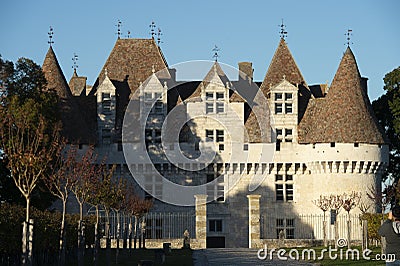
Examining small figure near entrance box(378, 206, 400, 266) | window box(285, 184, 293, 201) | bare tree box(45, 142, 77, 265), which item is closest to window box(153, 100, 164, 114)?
window box(285, 184, 293, 201)

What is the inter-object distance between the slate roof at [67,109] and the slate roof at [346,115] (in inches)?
489

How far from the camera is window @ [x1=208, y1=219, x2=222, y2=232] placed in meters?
53.0

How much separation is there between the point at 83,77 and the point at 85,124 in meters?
9.42

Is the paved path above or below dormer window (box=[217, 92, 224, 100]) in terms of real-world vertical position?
below

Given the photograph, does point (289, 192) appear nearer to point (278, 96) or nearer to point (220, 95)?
point (278, 96)

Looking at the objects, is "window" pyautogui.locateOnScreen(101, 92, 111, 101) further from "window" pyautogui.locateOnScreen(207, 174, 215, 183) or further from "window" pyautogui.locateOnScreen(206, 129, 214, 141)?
"window" pyautogui.locateOnScreen(207, 174, 215, 183)

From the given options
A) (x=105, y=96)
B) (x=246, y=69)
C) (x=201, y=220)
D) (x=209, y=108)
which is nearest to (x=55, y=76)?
(x=105, y=96)

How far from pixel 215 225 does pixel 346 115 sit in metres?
9.76

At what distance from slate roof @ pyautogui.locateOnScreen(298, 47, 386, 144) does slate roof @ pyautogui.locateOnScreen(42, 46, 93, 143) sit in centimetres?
1242

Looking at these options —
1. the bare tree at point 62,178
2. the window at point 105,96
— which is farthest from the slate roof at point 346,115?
the bare tree at point 62,178

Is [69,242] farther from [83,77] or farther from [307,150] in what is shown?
[83,77]

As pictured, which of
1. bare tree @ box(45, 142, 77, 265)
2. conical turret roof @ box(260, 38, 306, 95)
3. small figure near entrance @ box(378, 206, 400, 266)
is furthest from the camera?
conical turret roof @ box(260, 38, 306, 95)

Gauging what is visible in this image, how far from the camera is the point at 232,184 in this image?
175 feet

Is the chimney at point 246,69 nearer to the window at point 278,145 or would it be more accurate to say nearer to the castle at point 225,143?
the castle at point 225,143
